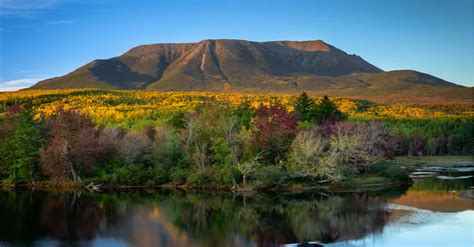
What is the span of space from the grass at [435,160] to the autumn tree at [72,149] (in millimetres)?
53591

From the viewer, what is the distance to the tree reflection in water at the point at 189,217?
40.4 metres

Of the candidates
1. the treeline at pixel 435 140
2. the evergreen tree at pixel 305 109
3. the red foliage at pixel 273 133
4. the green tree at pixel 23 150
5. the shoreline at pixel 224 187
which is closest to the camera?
the shoreline at pixel 224 187

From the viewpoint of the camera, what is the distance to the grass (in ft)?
340

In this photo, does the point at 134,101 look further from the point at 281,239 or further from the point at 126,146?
the point at 281,239

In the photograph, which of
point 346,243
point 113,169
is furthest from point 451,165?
point 346,243

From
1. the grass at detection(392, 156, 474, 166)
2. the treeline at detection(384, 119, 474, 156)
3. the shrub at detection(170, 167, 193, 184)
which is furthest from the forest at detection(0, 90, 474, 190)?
the treeline at detection(384, 119, 474, 156)

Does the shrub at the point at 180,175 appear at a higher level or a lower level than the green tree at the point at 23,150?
lower

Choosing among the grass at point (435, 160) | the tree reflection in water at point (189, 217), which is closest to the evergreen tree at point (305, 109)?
the grass at point (435, 160)

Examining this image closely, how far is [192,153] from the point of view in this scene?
222 ft

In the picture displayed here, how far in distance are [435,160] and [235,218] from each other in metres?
74.6

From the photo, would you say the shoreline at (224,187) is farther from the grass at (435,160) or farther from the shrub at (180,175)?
the grass at (435,160)

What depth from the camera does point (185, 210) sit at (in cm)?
5191

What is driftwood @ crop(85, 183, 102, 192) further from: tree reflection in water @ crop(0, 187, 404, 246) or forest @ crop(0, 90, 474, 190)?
tree reflection in water @ crop(0, 187, 404, 246)

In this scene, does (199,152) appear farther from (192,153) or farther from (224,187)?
(224,187)
